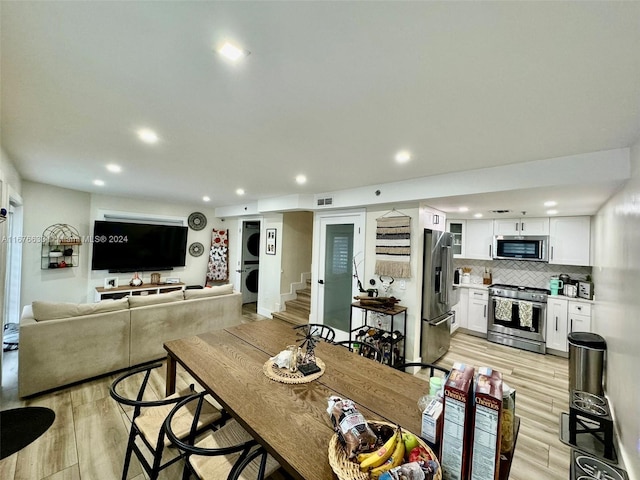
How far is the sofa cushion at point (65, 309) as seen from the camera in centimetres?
262

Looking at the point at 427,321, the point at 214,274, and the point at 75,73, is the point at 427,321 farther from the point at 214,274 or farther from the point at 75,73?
the point at 214,274

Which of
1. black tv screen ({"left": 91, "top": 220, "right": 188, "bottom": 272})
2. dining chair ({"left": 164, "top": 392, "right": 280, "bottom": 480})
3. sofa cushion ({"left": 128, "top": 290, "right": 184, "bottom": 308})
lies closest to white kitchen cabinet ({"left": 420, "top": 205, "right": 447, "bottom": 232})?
dining chair ({"left": 164, "top": 392, "right": 280, "bottom": 480})

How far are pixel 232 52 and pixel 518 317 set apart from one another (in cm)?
517

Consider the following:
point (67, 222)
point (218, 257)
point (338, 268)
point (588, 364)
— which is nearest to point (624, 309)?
point (588, 364)

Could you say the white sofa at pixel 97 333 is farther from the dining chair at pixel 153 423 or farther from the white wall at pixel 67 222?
the white wall at pixel 67 222

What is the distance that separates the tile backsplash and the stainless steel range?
0.65 feet

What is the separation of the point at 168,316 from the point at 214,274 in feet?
10.3

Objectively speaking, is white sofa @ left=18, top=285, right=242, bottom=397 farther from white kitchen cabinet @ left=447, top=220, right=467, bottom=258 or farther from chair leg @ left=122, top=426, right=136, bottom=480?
white kitchen cabinet @ left=447, top=220, right=467, bottom=258

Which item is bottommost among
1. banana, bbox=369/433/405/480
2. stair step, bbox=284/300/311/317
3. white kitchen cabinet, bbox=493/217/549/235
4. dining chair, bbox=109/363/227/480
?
stair step, bbox=284/300/311/317

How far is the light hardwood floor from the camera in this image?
72.0 inches

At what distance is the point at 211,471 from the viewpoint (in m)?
1.31

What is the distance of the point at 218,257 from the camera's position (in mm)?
6590

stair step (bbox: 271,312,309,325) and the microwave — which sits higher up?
the microwave

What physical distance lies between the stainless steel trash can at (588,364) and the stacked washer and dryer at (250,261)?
5706 millimetres
